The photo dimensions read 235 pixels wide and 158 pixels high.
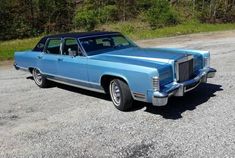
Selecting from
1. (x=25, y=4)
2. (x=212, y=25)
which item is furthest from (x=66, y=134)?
(x=212, y=25)

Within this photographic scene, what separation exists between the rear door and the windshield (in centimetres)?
87

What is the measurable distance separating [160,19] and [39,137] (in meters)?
20.6

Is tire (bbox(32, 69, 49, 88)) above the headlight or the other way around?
the other way around

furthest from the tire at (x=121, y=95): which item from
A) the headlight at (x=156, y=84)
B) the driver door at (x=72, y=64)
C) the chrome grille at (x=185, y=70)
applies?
the chrome grille at (x=185, y=70)

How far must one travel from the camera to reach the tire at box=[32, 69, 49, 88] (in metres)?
9.31

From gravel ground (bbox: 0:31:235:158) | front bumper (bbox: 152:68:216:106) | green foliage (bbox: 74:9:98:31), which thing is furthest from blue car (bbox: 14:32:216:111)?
green foliage (bbox: 74:9:98:31)

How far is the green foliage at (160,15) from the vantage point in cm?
2531

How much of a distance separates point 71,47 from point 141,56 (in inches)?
78.1

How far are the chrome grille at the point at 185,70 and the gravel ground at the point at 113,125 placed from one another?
0.57m

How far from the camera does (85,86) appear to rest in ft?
A: 25.3

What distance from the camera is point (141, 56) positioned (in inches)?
276

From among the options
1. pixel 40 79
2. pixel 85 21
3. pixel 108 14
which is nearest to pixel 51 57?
pixel 40 79

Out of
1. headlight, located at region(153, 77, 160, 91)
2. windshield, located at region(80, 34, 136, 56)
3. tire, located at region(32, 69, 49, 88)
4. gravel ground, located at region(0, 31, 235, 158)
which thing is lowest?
gravel ground, located at region(0, 31, 235, 158)

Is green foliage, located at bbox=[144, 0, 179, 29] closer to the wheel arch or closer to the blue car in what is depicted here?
the blue car
